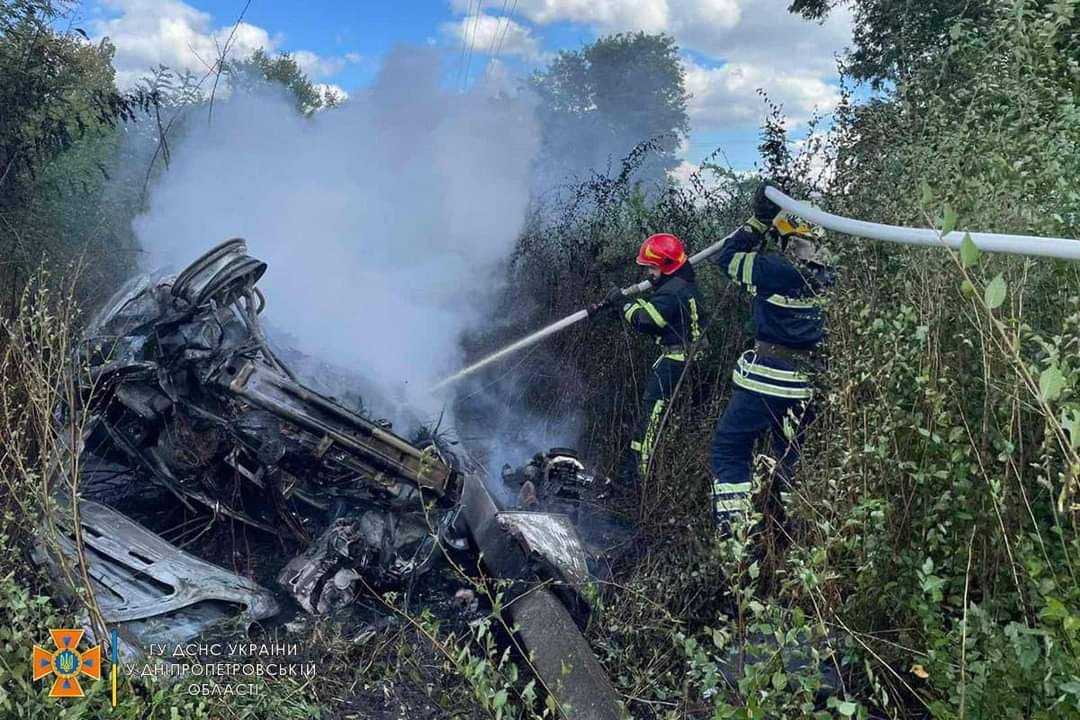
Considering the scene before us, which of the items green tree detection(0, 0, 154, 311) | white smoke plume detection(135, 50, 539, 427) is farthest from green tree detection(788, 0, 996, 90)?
green tree detection(0, 0, 154, 311)

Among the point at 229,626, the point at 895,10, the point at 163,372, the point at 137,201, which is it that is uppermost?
the point at 895,10

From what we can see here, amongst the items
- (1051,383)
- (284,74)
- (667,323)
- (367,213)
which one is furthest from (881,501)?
(284,74)

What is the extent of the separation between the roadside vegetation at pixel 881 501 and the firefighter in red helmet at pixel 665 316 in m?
0.28

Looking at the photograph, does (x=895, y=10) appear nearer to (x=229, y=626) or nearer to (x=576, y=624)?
(x=576, y=624)

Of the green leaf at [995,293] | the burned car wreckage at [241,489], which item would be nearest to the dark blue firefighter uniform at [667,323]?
the burned car wreckage at [241,489]

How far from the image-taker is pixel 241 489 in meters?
4.32

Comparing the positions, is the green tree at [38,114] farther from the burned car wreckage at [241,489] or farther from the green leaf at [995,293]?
the green leaf at [995,293]

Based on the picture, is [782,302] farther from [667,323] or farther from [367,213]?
[367,213]

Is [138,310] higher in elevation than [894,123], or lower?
lower

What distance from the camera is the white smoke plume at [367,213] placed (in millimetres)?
6449

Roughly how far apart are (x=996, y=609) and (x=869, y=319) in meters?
1.13

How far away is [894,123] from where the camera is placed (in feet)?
12.8

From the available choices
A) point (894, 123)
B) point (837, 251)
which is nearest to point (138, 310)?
point (837, 251)

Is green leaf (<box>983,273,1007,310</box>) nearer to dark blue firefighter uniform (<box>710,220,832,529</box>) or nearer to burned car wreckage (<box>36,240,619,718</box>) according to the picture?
burned car wreckage (<box>36,240,619,718</box>)
